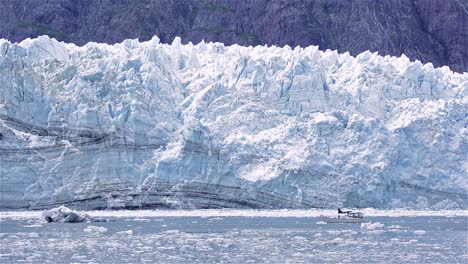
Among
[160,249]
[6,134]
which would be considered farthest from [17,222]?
[160,249]

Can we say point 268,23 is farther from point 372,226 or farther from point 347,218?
point 372,226

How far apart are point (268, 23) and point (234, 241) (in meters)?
41.9

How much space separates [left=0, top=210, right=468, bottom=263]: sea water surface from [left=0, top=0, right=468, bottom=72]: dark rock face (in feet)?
99.5

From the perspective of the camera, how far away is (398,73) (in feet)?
130

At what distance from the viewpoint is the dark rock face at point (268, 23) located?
6519 cm

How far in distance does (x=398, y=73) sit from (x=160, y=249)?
1821 centimetres

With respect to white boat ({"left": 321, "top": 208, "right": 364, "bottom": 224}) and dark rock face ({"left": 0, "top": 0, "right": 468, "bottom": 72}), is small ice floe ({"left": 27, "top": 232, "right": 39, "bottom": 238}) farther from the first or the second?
dark rock face ({"left": 0, "top": 0, "right": 468, "bottom": 72})

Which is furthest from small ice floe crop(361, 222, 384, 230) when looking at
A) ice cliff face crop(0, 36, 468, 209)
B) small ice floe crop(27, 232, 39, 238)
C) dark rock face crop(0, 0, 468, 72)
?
dark rock face crop(0, 0, 468, 72)

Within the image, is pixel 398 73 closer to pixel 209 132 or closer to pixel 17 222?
pixel 209 132

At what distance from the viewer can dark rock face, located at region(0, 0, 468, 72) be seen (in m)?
65.2

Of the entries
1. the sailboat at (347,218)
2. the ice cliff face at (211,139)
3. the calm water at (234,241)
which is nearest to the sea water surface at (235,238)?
the calm water at (234,241)

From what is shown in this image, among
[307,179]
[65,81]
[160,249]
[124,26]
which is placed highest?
[124,26]

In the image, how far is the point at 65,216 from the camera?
32.7m

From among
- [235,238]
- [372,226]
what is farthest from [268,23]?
[235,238]
